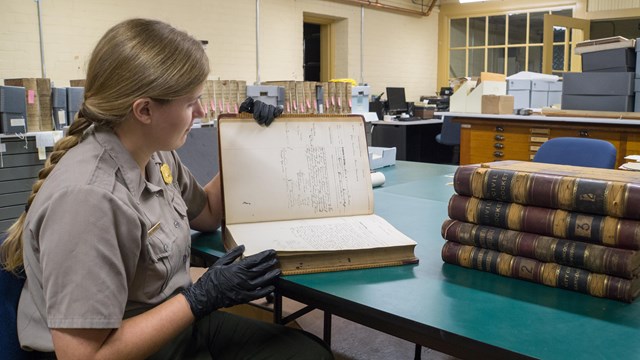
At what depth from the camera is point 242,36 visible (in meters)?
7.27

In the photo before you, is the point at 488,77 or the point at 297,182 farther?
the point at 488,77

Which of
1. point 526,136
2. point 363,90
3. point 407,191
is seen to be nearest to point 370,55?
point 363,90

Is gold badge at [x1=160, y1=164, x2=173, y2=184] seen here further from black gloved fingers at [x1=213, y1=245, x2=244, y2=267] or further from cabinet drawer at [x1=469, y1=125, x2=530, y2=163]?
cabinet drawer at [x1=469, y1=125, x2=530, y2=163]

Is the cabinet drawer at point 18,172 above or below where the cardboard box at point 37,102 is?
below

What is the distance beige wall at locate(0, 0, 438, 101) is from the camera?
5.34 meters

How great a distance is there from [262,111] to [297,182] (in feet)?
0.68

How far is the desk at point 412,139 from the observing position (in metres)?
6.99

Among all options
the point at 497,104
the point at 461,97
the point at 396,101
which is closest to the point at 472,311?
the point at 497,104

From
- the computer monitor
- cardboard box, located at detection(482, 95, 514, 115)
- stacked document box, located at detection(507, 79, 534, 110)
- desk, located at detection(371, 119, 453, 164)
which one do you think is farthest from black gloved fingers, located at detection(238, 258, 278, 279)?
the computer monitor

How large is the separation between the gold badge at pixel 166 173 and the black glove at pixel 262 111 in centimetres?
27

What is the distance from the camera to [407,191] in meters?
1.96

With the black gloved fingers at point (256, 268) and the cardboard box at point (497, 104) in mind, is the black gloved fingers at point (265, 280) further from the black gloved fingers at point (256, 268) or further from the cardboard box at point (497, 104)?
the cardboard box at point (497, 104)

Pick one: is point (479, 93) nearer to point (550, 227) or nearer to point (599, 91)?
point (599, 91)

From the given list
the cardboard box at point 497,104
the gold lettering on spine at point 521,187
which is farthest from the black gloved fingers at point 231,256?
the cardboard box at point 497,104
